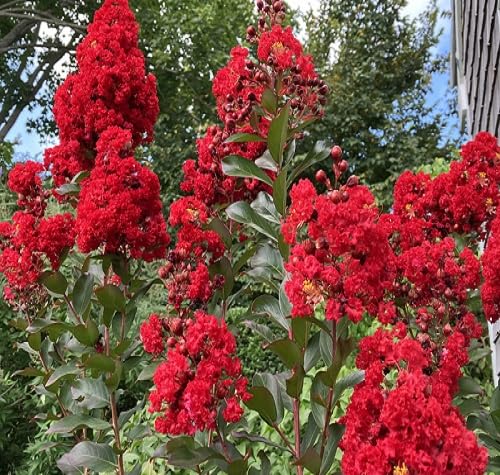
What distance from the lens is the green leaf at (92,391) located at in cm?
211

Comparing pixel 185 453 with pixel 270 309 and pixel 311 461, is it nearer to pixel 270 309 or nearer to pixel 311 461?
pixel 311 461

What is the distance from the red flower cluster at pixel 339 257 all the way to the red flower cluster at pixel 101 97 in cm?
114

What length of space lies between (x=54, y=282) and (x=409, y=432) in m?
1.45

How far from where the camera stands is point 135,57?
7.52 feet

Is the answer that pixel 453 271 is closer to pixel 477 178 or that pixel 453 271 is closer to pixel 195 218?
pixel 477 178

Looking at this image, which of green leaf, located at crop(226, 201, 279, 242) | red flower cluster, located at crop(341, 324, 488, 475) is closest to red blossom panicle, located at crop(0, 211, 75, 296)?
green leaf, located at crop(226, 201, 279, 242)

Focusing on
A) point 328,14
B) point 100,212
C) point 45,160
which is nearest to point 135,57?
point 45,160

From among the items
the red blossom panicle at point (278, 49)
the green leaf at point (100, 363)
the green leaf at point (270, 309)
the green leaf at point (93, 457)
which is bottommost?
the green leaf at point (93, 457)

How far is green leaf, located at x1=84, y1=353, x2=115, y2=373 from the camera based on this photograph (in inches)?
76.4

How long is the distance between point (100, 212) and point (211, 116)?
983 centimetres

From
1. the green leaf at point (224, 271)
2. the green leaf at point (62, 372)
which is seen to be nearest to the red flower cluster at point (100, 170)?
the green leaf at point (224, 271)

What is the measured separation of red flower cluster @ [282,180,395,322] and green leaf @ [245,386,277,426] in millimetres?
316

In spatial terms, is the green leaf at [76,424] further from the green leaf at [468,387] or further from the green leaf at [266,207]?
the green leaf at [468,387]

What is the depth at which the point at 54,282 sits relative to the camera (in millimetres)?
2117
